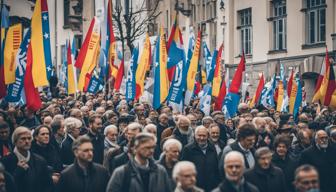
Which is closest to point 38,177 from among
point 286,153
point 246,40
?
point 286,153

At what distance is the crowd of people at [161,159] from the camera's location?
716 centimetres

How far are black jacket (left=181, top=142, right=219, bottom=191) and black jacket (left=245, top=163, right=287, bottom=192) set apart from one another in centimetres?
154

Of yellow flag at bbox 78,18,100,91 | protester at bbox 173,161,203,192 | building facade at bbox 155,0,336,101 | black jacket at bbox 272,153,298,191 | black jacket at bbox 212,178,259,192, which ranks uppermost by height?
building facade at bbox 155,0,336,101

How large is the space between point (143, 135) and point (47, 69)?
6.60 metres

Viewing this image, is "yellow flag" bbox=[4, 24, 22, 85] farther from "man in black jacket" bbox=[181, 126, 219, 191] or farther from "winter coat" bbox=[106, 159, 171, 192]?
"winter coat" bbox=[106, 159, 171, 192]

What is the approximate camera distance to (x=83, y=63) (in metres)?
17.8

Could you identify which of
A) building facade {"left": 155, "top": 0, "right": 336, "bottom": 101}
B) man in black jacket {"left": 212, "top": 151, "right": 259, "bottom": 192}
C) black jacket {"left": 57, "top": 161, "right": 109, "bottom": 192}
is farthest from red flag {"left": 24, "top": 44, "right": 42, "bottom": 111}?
building facade {"left": 155, "top": 0, "right": 336, "bottom": 101}

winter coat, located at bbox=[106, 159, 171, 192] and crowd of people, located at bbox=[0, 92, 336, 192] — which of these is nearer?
crowd of people, located at bbox=[0, 92, 336, 192]

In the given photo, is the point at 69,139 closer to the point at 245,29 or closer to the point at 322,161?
the point at 322,161

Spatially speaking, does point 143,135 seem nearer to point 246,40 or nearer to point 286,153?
point 286,153

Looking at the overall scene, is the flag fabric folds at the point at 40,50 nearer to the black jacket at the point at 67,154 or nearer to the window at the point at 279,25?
the black jacket at the point at 67,154

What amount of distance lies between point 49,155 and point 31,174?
135 cm

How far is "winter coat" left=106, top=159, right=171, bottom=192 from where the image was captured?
7.31 meters

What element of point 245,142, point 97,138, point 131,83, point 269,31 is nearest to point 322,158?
point 245,142
